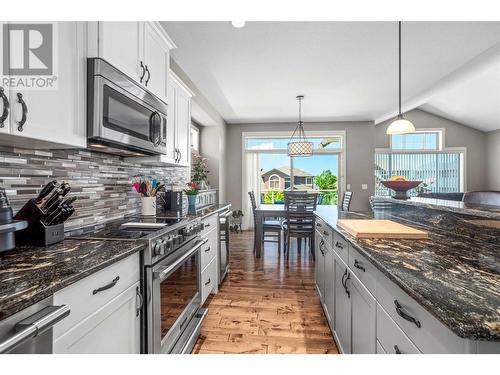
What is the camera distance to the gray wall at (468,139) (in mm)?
7195

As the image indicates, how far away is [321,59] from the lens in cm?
314

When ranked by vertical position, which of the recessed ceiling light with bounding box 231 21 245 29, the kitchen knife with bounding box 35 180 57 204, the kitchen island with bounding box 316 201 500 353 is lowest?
the kitchen island with bounding box 316 201 500 353

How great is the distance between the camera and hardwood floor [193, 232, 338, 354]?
190cm

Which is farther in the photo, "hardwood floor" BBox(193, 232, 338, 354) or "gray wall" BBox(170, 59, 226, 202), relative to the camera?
"gray wall" BBox(170, 59, 226, 202)

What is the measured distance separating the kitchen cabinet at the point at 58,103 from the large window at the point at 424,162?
7.24m

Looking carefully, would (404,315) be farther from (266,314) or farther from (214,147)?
(214,147)

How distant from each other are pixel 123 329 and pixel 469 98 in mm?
7534

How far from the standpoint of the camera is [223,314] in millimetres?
2346

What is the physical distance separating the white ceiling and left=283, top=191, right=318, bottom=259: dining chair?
5.54 ft

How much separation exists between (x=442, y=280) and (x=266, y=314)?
5.85 feet

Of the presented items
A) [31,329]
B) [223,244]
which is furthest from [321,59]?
[31,329]

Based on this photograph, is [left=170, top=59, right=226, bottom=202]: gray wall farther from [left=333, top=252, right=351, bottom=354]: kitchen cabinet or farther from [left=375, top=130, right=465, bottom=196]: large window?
[left=375, top=130, right=465, bottom=196]: large window

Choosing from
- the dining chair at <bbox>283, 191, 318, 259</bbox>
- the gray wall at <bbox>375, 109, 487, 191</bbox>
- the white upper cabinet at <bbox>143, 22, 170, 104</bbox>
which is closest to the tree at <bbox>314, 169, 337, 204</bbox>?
the gray wall at <bbox>375, 109, 487, 191</bbox>

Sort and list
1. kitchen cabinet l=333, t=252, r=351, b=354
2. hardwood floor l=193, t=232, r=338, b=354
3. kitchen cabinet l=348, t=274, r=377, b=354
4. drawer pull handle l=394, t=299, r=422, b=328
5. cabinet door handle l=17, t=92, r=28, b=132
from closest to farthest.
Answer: drawer pull handle l=394, t=299, r=422, b=328 → cabinet door handle l=17, t=92, r=28, b=132 → kitchen cabinet l=348, t=274, r=377, b=354 → kitchen cabinet l=333, t=252, r=351, b=354 → hardwood floor l=193, t=232, r=338, b=354
